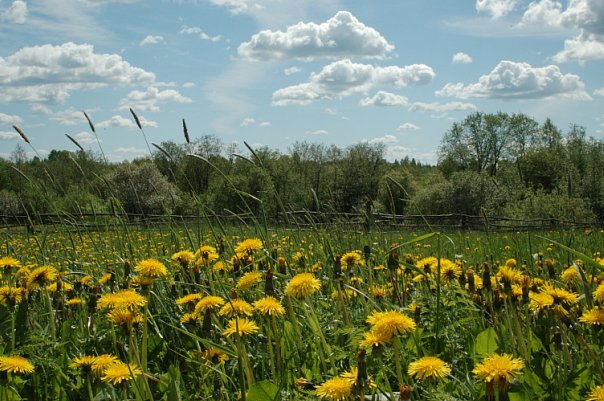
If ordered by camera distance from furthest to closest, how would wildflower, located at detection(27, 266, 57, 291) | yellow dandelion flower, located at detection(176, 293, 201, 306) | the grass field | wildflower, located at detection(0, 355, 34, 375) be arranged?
wildflower, located at detection(27, 266, 57, 291) → yellow dandelion flower, located at detection(176, 293, 201, 306) → wildflower, located at detection(0, 355, 34, 375) → the grass field

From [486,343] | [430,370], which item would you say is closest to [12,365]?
[430,370]

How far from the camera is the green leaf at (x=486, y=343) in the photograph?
201 cm

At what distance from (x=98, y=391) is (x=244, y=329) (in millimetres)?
576

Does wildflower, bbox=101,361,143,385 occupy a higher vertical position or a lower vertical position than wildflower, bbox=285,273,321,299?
lower

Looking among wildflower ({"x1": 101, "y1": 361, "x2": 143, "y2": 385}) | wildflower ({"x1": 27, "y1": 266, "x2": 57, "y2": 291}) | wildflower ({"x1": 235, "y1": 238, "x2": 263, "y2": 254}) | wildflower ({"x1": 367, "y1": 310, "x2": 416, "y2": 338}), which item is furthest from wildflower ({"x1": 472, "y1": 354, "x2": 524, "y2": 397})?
wildflower ({"x1": 27, "y1": 266, "x2": 57, "y2": 291})

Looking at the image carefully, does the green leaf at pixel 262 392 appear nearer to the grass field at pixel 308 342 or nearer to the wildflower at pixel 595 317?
the grass field at pixel 308 342

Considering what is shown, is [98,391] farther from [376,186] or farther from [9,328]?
[376,186]

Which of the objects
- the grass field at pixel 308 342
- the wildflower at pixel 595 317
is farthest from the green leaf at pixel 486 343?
the wildflower at pixel 595 317

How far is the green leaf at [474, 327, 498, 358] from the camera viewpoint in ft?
6.58

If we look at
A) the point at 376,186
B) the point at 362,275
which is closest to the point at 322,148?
the point at 376,186

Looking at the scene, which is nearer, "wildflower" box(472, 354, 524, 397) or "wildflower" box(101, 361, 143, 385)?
"wildflower" box(472, 354, 524, 397)

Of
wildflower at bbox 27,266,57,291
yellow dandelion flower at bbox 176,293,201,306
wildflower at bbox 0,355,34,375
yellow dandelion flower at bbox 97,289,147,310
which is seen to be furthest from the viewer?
wildflower at bbox 27,266,57,291

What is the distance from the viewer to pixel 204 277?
2.99m

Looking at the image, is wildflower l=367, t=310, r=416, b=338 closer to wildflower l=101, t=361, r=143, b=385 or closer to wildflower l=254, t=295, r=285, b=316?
wildflower l=254, t=295, r=285, b=316
